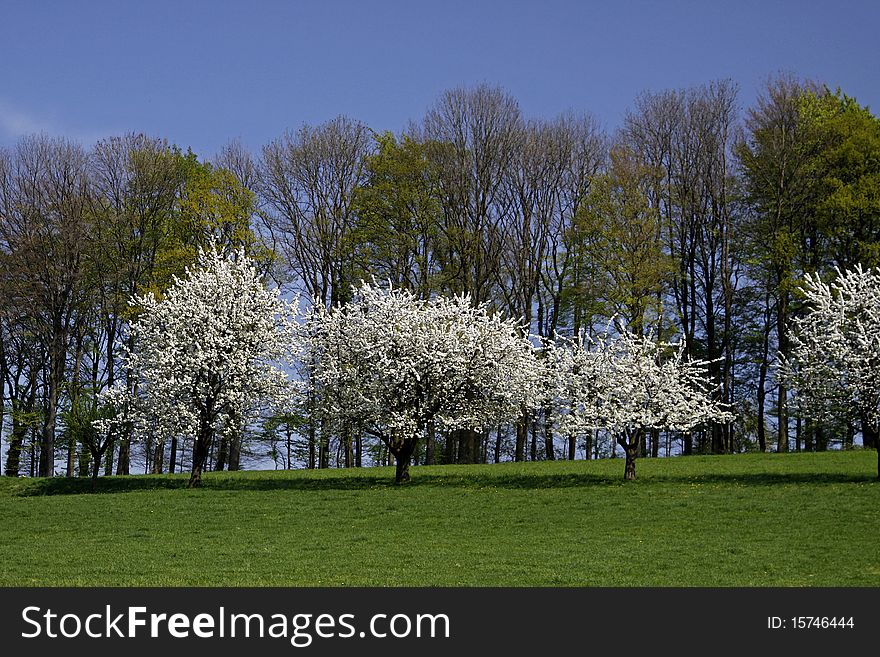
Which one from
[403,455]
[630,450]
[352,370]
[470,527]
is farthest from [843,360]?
[352,370]

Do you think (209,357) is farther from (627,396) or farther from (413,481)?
(627,396)

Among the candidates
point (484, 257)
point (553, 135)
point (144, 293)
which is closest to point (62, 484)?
point (144, 293)

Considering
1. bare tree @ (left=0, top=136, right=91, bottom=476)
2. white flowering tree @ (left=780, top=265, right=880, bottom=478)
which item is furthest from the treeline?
white flowering tree @ (left=780, top=265, right=880, bottom=478)

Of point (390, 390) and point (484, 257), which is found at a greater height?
point (484, 257)

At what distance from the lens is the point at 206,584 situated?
17.2 meters

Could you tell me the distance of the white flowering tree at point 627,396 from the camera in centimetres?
3303

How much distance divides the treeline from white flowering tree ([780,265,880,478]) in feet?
29.9

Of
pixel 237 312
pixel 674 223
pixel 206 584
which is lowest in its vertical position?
pixel 206 584

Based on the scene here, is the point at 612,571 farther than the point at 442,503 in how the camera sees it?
No

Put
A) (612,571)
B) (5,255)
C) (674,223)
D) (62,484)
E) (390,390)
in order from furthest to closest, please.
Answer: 1. (674,223)
2. (5,255)
3. (62,484)
4. (390,390)
5. (612,571)

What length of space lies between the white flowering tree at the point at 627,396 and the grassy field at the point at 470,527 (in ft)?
6.24

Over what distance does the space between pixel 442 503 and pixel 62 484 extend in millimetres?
18340

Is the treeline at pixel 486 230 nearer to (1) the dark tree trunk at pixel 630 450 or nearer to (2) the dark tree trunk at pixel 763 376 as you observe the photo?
(2) the dark tree trunk at pixel 763 376
